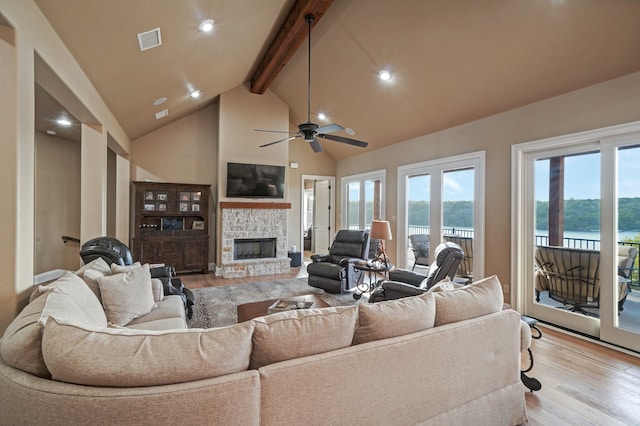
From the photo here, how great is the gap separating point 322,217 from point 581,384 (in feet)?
21.4

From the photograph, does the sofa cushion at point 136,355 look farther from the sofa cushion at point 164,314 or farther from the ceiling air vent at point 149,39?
the ceiling air vent at point 149,39

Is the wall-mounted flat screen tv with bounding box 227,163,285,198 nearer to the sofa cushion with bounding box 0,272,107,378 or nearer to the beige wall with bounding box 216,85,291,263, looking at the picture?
the beige wall with bounding box 216,85,291,263

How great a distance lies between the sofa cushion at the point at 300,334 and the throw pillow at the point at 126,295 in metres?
1.62

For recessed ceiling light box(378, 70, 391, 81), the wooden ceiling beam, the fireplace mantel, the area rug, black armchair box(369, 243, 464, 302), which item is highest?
the wooden ceiling beam

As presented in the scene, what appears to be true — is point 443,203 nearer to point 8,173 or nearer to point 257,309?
point 257,309

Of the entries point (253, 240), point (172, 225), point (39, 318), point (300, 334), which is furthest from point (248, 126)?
point (300, 334)

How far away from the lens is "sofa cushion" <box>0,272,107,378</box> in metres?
1.05

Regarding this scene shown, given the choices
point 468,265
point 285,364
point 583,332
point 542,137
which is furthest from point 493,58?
point 285,364

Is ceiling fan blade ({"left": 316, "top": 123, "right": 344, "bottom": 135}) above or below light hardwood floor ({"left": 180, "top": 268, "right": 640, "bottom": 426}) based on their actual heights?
above

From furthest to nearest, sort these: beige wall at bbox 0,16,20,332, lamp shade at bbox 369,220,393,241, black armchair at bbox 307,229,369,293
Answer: black armchair at bbox 307,229,369,293 → lamp shade at bbox 369,220,393,241 → beige wall at bbox 0,16,20,332

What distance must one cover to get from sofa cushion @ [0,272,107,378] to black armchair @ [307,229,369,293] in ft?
10.6

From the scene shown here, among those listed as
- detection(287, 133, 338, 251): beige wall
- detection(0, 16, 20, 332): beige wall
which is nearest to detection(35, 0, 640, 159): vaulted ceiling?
detection(0, 16, 20, 332): beige wall

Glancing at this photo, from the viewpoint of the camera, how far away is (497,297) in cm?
191

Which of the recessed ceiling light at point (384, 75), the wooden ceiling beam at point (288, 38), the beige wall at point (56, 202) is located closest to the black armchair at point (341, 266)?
the recessed ceiling light at point (384, 75)
